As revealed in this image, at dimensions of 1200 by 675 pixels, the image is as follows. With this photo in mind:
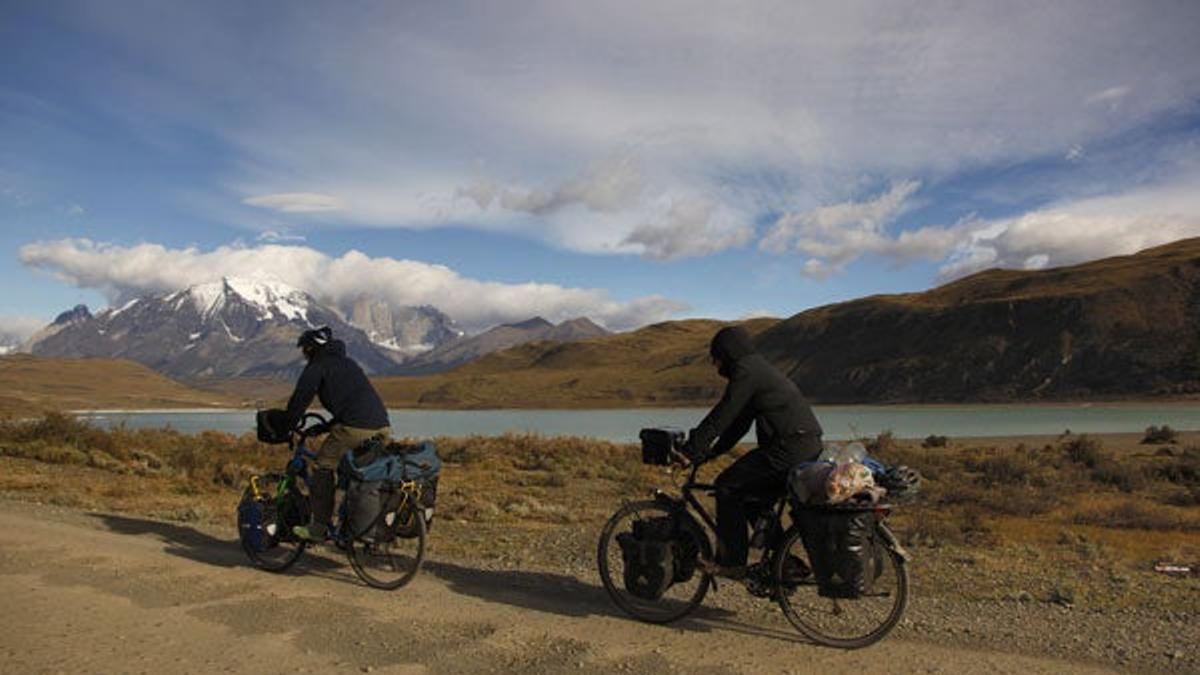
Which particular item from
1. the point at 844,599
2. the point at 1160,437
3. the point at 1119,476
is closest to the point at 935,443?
the point at 1160,437

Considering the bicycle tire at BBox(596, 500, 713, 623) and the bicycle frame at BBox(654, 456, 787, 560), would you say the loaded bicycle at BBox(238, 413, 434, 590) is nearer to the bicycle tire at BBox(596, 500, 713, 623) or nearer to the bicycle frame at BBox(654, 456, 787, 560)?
the bicycle tire at BBox(596, 500, 713, 623)

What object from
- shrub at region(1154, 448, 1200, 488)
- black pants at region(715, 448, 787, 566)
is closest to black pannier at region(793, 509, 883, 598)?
black pants at region(715, 448, 787, 566)

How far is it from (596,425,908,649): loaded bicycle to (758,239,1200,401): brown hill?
108 m

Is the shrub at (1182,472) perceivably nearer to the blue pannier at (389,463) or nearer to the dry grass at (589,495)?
the dry grass at (589,495)

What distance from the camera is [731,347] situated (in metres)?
6.12

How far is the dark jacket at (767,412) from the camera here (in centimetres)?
598

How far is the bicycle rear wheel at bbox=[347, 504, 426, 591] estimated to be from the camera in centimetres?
736

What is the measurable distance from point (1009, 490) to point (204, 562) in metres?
17.9

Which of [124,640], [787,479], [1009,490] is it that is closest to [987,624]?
[787,479]

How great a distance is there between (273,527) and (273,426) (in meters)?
0.95

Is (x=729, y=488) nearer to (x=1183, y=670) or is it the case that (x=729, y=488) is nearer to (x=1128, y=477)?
(x=1183, y=670)

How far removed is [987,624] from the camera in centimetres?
663

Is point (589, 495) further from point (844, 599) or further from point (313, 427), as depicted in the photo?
point (844, 599)

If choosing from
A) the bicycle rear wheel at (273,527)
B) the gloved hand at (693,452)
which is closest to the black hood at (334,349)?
the bicycle rear wheel at (273,527)
